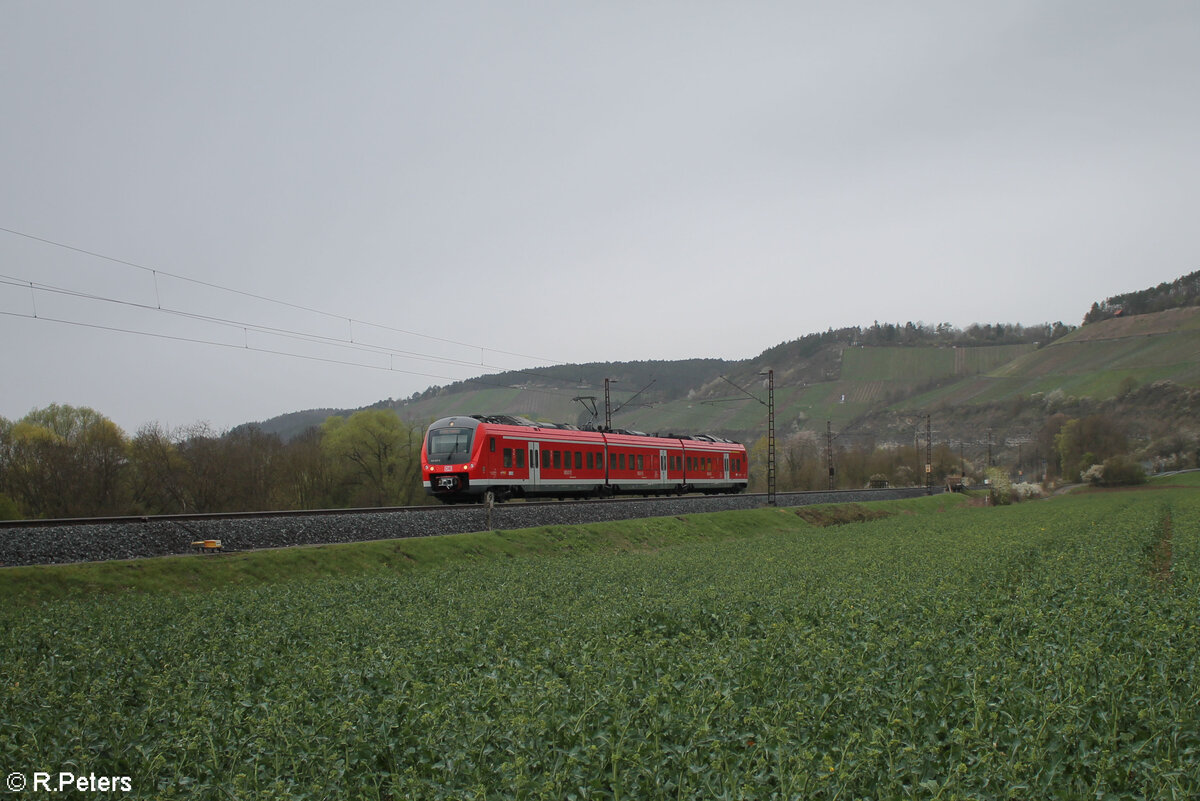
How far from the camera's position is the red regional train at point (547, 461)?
3250 centimetres

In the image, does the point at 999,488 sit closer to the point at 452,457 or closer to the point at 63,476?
the point at 452,457

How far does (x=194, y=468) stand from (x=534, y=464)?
22808 millimetres

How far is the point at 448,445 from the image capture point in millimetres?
32781

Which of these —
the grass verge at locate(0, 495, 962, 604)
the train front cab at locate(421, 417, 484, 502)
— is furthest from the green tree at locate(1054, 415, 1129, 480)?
the train front cab at locate(421, 417, 484, 502)

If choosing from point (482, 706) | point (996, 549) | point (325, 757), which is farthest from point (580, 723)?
point (996, 549)

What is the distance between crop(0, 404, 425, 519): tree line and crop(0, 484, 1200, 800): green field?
101 feet

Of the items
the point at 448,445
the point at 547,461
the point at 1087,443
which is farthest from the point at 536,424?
the point at 1087,443

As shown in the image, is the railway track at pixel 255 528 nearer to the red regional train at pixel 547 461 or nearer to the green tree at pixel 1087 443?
the red regional train at pixel 547 461

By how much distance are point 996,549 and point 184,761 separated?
18432 mm

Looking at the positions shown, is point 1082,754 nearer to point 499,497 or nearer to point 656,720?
point 656,720

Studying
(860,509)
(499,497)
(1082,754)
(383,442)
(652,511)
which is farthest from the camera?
(383,442)

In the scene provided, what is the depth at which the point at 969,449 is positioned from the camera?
5822 inches

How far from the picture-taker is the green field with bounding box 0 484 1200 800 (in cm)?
→ 535

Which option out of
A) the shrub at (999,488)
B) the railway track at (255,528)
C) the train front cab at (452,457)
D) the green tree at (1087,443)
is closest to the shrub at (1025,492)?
the shrub at (999,488)
